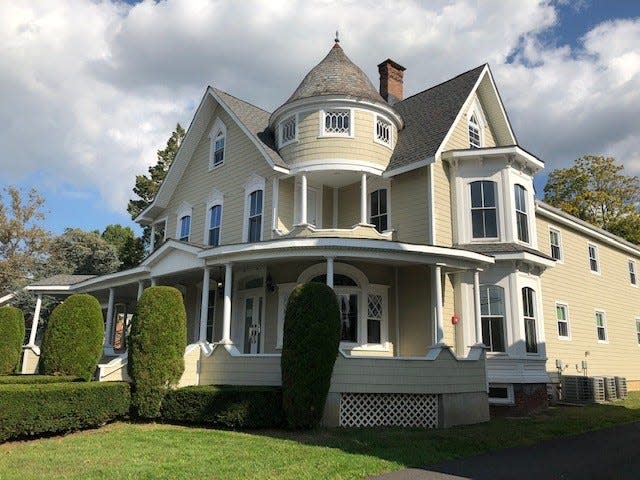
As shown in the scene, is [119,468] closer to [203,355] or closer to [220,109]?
[203,355]

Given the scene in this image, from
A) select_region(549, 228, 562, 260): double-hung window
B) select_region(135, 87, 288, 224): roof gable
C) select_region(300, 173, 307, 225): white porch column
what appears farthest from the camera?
select_region(549, 228, 562, 260): double-hung window

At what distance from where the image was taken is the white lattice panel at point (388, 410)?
12.6 metres

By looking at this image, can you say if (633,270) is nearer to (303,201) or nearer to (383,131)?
(383,131)

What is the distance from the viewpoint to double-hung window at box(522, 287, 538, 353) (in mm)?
16125

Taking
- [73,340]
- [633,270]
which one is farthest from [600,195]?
[73,340]

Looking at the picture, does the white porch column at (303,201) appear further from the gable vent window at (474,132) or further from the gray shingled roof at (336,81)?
the gable vent window at (474,132)

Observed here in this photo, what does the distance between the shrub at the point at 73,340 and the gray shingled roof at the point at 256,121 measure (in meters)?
7.13

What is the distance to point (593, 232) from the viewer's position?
23.1 metres

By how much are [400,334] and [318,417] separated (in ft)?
17.8

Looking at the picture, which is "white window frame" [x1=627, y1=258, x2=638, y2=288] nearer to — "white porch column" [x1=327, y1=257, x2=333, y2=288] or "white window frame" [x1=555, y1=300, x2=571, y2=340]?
"white window frame" [x1=555, y1=300, x2=571, y2=340]

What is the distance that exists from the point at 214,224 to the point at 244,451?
12039mm

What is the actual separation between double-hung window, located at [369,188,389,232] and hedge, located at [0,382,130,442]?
30.1 feet

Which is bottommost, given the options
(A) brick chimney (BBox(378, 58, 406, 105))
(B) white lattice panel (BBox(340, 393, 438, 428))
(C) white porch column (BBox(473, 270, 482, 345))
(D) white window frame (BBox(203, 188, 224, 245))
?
(B) white lattice panel (BBox(340, 393, 438, 428))

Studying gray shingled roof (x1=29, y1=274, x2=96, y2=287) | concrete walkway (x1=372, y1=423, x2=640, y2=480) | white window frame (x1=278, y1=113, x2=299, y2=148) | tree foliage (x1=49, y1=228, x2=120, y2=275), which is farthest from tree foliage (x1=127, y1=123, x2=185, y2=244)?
concrete walkway (x1=372, y1=423, x2=640, y2=480)
